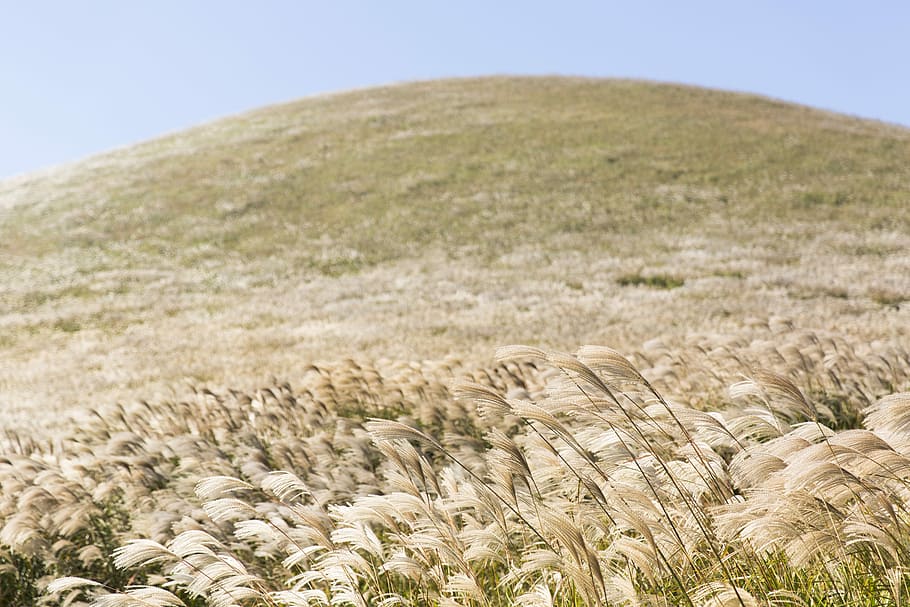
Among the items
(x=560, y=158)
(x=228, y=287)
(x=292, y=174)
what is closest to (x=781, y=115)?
(x=560, y=158)

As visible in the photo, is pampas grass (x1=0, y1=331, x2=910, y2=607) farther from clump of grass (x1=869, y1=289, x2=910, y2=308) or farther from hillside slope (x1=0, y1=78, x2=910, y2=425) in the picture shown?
clump of grass (x1=869, y1=289, x2=910, y2=308)

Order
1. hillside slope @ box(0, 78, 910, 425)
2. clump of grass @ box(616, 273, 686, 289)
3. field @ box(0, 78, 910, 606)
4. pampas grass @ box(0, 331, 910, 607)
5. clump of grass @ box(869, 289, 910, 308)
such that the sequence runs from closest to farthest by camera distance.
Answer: pampas grass @ box(0, 331, 910, 607) < field @ box(0, 78, 910, 606) < hillside slope @ box(0, 78, 910, 425) < clump of grass @ box(869, 289, 910, 308) < clump of grass @ box(616, 273, 686, 289)

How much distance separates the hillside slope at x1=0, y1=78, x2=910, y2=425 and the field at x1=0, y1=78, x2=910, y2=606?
0.61ft

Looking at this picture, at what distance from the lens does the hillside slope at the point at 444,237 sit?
1252cm

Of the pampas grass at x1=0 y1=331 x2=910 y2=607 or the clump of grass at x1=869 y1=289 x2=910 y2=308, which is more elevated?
the pampas grass at x1=0 y1=331 x2=910 y2=607

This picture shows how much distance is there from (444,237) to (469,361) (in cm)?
1689

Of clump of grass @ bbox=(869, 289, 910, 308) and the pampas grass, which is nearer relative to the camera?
the pampas grass

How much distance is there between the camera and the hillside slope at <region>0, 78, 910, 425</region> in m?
12.5

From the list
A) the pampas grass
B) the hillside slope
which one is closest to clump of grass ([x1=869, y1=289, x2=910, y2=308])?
the hillside slope

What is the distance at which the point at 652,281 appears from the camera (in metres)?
17.8

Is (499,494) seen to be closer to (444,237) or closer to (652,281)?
Answer: (652,281)

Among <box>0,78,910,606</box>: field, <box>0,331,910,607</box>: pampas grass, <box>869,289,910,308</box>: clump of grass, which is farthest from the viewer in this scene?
<box>869,289,910,308</box>: clump of grass

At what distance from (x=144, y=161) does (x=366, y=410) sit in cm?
4086

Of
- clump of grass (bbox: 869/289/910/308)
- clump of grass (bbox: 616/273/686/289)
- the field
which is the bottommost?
clump of grass (bbox: 616/273/686/289)
